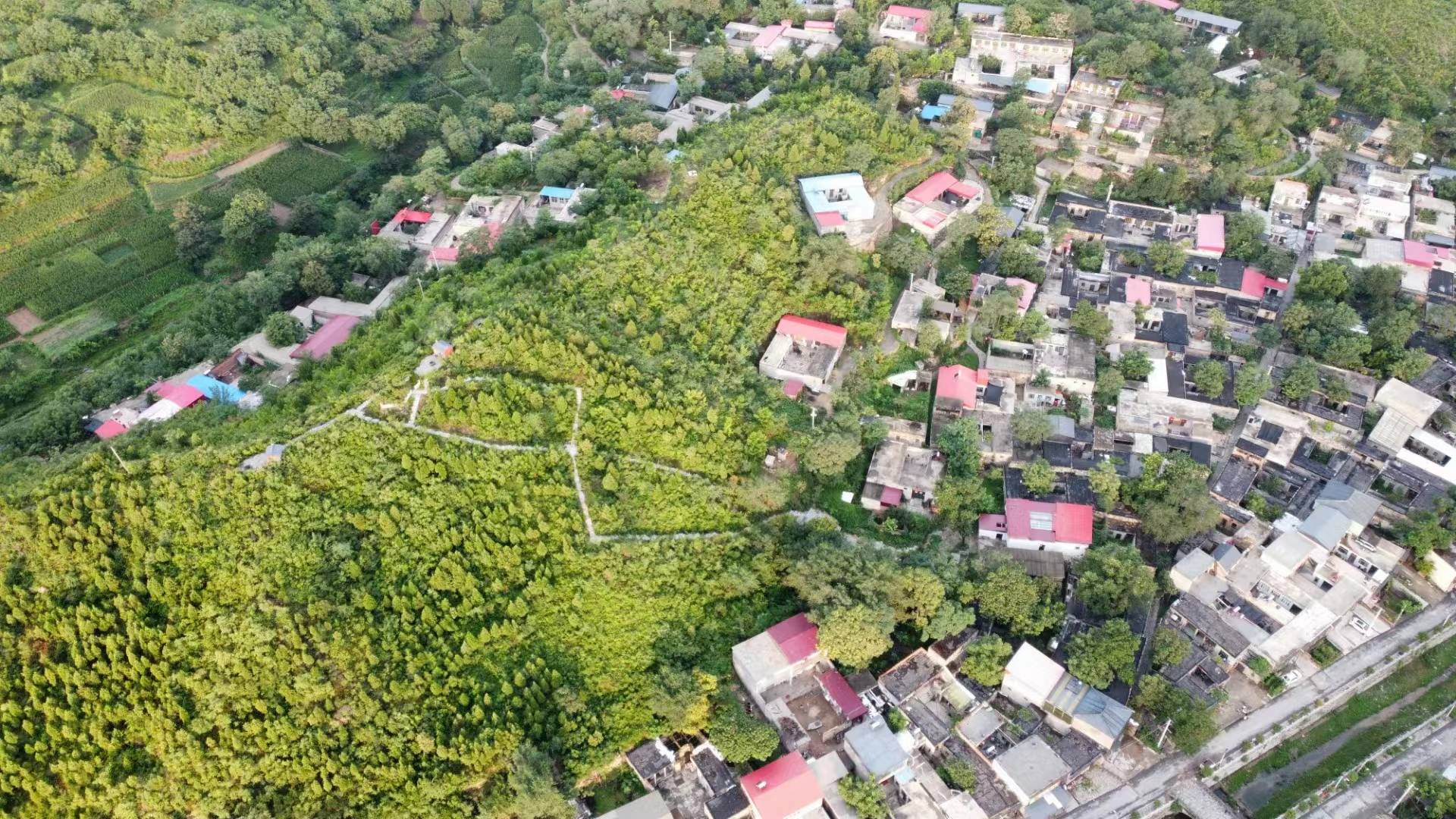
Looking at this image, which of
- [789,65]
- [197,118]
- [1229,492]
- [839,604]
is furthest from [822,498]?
[197,118]

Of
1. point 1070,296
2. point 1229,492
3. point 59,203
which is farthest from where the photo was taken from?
point 59,203

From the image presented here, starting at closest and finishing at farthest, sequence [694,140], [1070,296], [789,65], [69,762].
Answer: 1. [69,762]
2. [1070,296]
3. [694,140]
4. [789,65]

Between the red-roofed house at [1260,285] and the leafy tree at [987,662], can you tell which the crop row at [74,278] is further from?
the red-roofed house at [1260,285]

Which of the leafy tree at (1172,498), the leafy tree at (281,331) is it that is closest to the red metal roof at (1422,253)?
the leafy tree at (1172,498)

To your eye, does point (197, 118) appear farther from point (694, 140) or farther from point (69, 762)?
point (69, 762)

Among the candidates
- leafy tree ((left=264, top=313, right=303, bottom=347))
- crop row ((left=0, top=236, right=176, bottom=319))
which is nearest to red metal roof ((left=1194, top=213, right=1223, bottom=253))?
leafy tree ((left=264, top=313, right=303, bottom=347))
